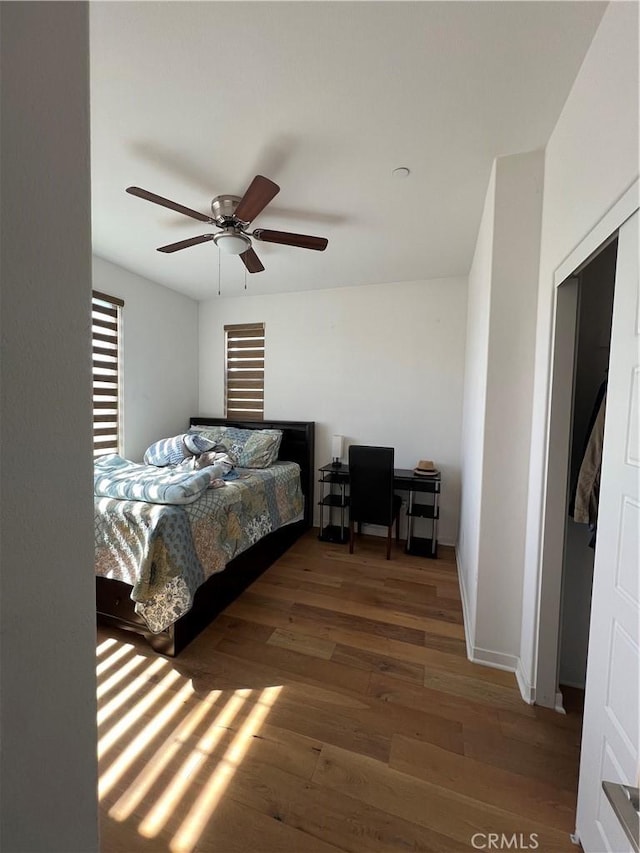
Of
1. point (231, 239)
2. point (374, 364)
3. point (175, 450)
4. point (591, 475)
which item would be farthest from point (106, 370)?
point (591, 475)

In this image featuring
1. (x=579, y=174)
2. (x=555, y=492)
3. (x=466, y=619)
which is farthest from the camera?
(x=466, y=619)

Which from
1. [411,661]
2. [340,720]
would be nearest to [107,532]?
[340,720]

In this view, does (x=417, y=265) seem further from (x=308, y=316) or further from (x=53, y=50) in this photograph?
(x=53, y=50)

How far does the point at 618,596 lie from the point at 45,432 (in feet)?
4.66

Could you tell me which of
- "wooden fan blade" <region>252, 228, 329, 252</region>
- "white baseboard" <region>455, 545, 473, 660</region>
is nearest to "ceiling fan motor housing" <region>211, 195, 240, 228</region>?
Result: "wooden fan blade" <region>252, 228, 329, 252</region>

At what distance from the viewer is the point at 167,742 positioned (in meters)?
1.42

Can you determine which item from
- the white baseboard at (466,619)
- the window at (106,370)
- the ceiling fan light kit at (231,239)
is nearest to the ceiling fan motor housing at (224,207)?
the ceiling fan light kit at (231,239)

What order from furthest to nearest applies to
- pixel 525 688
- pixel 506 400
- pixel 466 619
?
pixel 466 619 → pixel 506 400 → pixel 525 688

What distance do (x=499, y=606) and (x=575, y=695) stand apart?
50 cm

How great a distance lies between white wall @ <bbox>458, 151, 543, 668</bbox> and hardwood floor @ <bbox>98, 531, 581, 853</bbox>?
0.32 meters

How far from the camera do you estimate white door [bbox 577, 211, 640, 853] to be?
0.88 meters

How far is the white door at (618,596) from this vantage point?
878 millimetres

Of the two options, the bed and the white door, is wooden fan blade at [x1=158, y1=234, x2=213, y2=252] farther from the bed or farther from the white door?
the white door

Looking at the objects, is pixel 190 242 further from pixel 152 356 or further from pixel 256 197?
pixel 152 356
